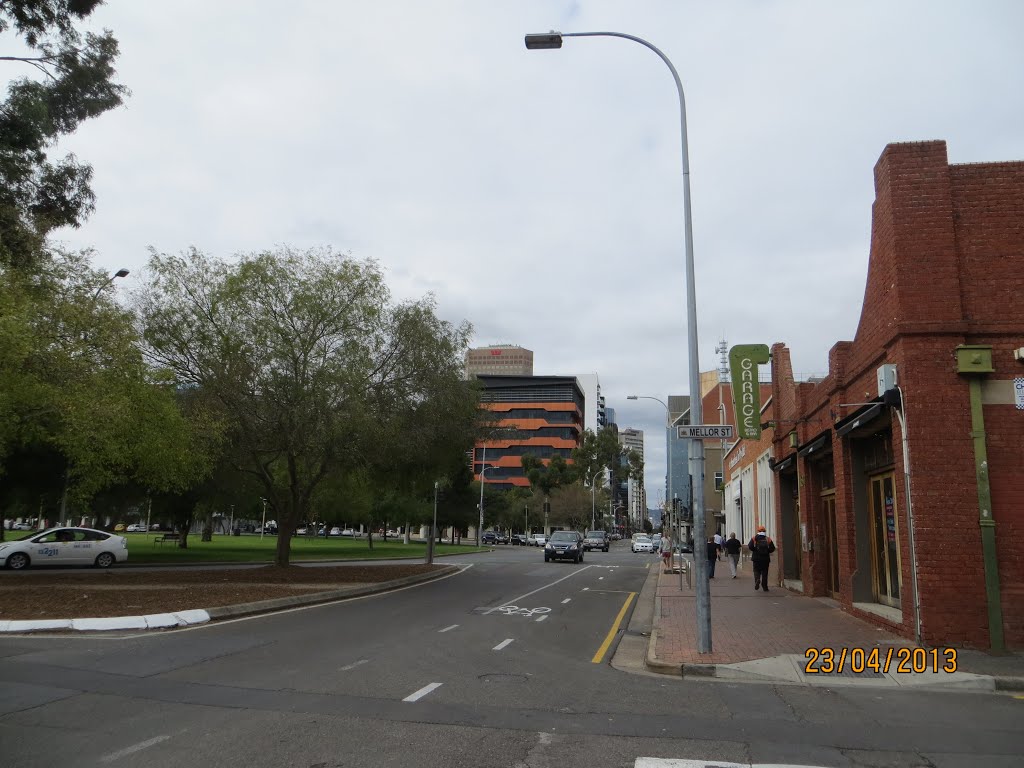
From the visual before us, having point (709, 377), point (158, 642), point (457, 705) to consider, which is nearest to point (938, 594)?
point (457, 705)

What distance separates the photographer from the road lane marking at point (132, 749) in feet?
18.0

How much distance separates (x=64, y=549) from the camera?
25.1 metres

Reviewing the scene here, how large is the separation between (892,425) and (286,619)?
1126cm

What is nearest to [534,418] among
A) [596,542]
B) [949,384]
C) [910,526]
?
[596,542]

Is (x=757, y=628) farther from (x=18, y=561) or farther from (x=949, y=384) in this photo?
(x=18, y=561)

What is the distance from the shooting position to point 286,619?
45.6 feet

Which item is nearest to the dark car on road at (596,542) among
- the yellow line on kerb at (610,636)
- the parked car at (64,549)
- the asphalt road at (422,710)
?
the parked car at (64,549)

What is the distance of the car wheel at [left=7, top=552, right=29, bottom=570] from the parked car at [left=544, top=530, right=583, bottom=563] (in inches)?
875

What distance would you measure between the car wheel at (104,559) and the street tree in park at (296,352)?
7.99 m

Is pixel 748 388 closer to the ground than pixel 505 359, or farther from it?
closer to the ground

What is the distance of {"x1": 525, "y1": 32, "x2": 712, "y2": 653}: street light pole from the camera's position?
34.1 feet

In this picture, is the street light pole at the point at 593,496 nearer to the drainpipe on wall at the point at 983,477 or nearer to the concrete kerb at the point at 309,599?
the concrete kerb at the point at 309,599

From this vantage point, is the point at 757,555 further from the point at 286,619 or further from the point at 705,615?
the point at 286,619

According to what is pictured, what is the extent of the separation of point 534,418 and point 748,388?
106 m
